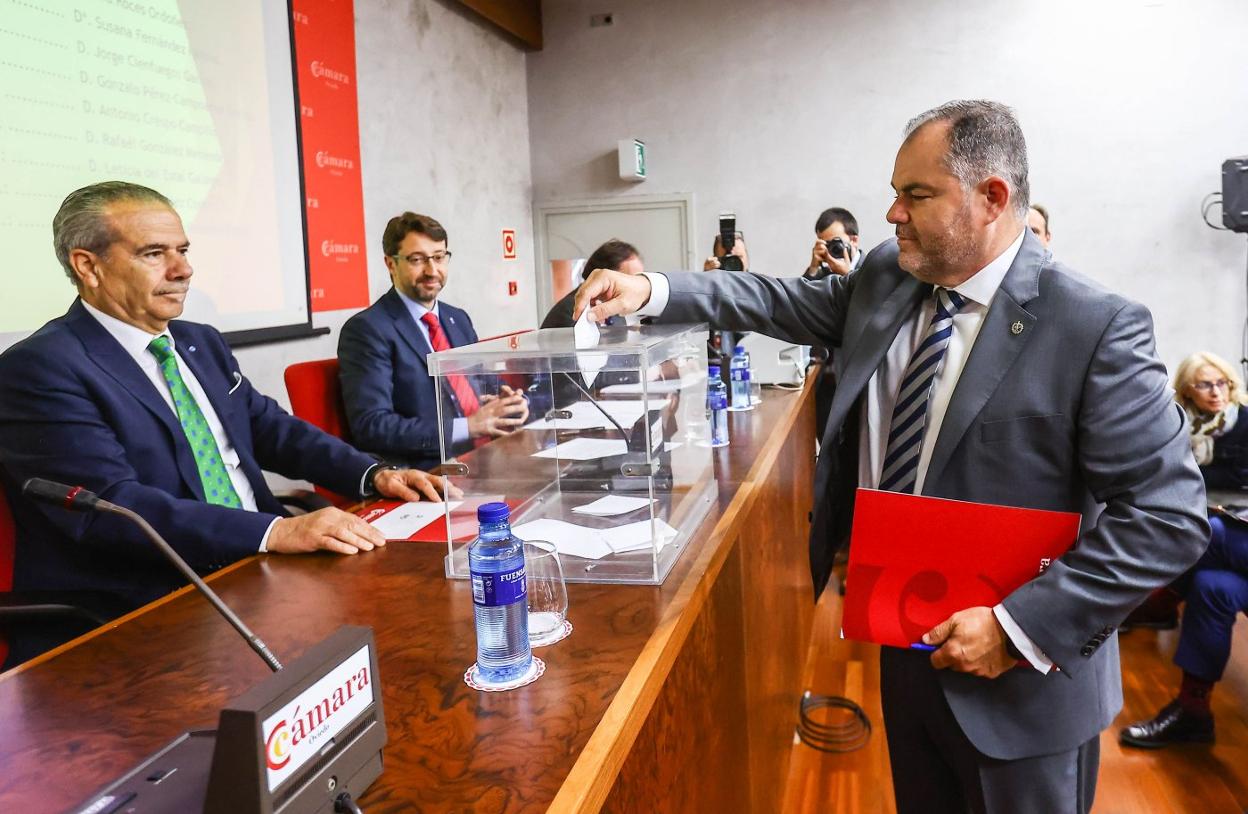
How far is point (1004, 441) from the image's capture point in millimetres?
1244

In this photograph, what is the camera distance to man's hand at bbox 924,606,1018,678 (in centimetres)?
121

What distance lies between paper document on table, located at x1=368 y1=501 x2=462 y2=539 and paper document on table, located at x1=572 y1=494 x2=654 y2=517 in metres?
0.28

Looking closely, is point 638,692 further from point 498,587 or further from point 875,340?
point 875,340

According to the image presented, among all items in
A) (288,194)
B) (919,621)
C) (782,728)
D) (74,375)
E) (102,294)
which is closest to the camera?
(919,621)

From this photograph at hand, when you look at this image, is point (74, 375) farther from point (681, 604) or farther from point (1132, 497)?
point (1132, 497)

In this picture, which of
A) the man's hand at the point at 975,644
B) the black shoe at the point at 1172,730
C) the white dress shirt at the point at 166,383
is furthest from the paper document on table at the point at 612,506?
the black shoe at the point at 1172,730

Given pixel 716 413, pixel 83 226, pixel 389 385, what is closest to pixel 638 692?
pixel 716 413

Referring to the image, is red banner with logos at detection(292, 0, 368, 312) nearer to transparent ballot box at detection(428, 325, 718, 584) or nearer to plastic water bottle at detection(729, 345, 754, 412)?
plastic water bottle at detection(729, 345, 754, 412)

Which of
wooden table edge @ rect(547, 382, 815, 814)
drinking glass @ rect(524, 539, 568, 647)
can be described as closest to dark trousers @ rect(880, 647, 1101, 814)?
wooden table edge @ rect(547, 382, 815, 814)

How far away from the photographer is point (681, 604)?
1.21 meters

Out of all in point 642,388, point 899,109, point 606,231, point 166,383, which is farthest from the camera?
point 606,231

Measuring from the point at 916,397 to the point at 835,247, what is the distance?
254 centimetres

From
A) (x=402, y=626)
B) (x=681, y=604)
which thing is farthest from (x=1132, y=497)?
(x=402, y=626)

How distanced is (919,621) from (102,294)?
5.76 ft
